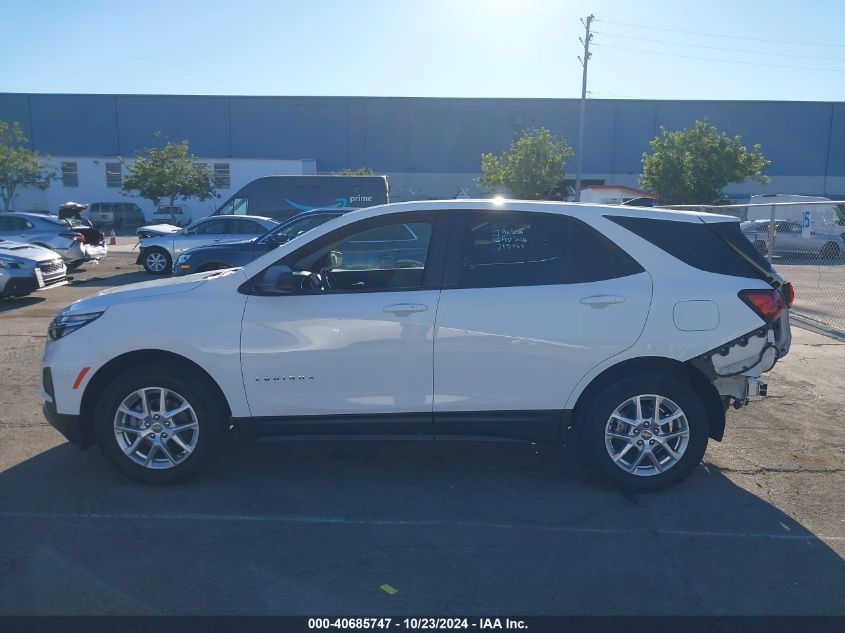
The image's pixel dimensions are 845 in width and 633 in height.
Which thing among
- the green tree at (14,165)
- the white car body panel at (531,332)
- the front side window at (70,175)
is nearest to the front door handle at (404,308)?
the white car body panel at (531,332)

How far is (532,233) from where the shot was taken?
4832 mm

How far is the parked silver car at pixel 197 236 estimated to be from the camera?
1658 cm

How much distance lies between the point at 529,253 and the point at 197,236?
1426cm

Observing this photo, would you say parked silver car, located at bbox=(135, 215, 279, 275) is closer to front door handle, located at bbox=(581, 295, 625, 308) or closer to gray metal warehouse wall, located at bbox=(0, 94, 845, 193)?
front door handle, located at bbox=(581, 295, 625, 308)

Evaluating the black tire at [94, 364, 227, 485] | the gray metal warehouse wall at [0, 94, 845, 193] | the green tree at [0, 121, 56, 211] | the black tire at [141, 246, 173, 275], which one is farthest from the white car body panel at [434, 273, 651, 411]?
the gray metal warehouse wall at [0, 94, 845, 193]

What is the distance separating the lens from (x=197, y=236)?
1756cm

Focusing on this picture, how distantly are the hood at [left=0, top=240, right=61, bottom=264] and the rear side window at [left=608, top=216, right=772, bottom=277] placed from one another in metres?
11.3

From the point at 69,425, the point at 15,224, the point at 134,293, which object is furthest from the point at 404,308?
the point at 15,224

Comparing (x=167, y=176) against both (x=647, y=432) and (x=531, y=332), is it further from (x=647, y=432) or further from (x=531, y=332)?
(x=647, y=432)

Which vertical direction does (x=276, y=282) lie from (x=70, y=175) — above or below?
below

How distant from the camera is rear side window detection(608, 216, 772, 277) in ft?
15.6

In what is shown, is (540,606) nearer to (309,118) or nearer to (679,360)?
(679,360)

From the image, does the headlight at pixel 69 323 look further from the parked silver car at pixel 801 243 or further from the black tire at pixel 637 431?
the parked silver car at pixel 801 243

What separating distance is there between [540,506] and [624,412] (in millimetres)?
826
